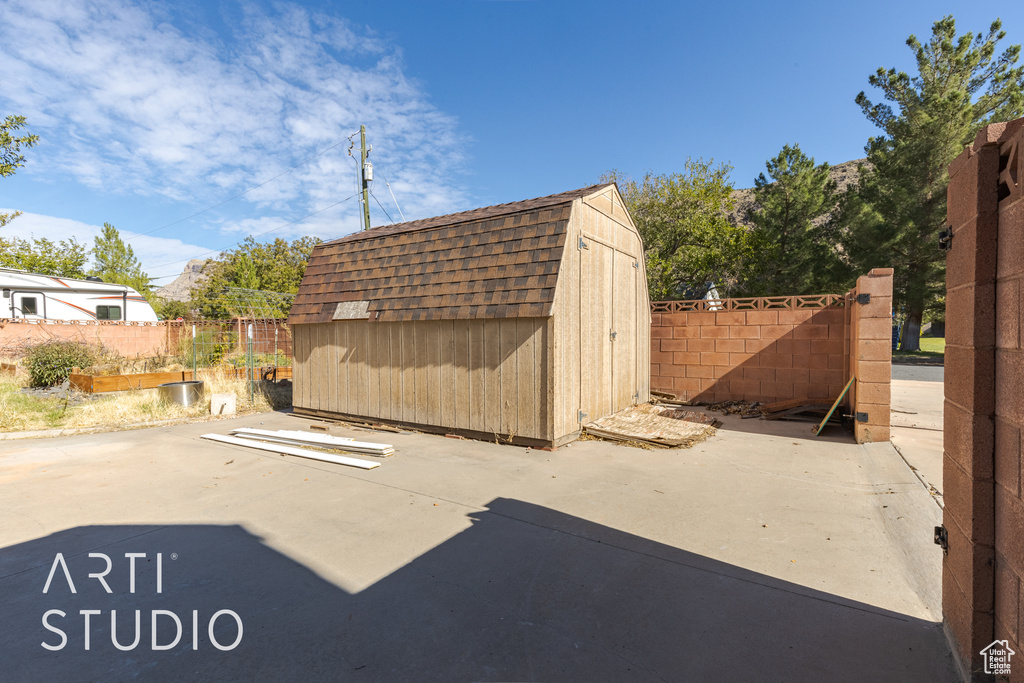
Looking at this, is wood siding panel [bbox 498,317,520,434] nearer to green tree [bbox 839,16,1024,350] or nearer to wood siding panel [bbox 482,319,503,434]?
wood siding panel [bbox 482,319,503,434]

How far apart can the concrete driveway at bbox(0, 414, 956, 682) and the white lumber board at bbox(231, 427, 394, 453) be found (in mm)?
777

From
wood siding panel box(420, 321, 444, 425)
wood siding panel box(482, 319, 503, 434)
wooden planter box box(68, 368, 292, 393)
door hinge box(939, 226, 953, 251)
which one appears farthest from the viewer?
wooden planter box box(68, 368, 292, 393)

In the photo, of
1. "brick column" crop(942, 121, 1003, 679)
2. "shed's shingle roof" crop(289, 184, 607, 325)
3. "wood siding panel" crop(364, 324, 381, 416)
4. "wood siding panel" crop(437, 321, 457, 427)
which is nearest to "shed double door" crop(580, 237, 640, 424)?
"shed's shingle roof" crop(289, 184, 607, 325)

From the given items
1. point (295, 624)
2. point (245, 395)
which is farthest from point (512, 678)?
point (245, 395)

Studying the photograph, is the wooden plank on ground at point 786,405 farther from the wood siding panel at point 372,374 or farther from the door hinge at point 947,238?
the wood siding panel at point 372,374

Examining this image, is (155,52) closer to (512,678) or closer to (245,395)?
(245,395)

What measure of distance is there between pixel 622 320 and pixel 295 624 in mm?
6999

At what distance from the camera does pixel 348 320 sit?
26.9ft

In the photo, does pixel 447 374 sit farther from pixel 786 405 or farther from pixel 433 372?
pixel 786 405

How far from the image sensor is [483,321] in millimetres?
6738

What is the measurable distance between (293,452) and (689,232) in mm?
15692

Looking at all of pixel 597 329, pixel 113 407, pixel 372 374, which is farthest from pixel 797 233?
pixel 113 407

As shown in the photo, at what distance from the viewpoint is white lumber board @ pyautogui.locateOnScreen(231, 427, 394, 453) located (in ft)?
19.9

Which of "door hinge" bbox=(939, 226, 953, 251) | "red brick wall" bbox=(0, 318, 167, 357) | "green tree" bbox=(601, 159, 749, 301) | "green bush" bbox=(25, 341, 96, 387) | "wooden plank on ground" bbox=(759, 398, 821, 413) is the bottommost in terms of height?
"wooden plank on ground" bbox=(759, 398, 821, 413)
